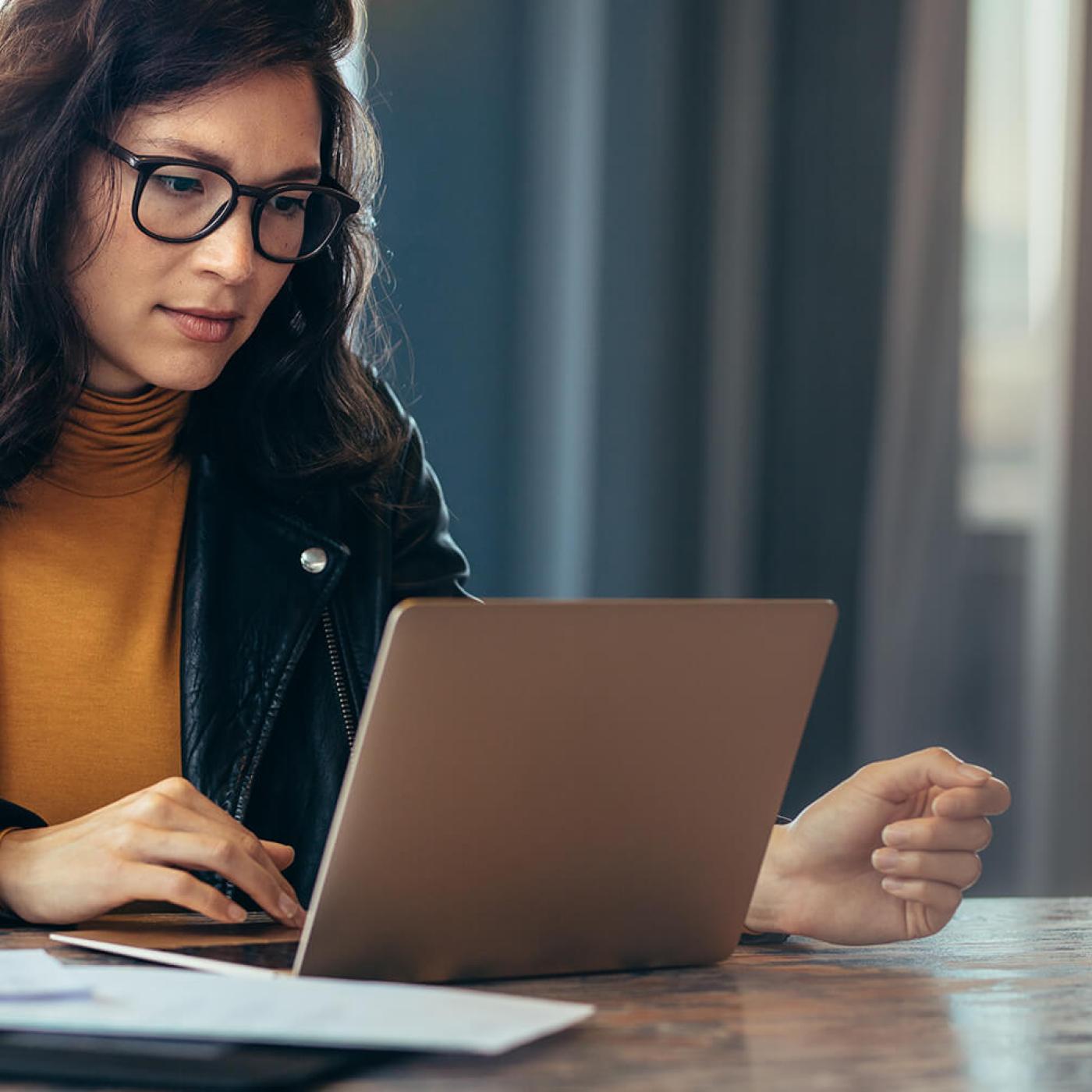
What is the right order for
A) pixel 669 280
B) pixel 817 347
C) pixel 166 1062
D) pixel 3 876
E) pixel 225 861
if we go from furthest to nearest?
1. pixel 817 347
2. pixel 669 280
3. pixel 3 876
4. pixel 225 861
5. pixel 166 1062

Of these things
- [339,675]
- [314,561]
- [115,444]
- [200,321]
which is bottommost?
[339,675]

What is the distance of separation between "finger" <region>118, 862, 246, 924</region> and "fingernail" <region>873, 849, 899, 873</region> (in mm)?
414

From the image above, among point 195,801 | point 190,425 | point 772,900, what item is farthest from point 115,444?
point 772,900

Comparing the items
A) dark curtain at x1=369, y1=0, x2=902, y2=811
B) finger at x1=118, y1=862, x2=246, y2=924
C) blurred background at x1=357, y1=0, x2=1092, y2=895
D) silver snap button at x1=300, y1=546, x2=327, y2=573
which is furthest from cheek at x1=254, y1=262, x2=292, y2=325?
blurred background at x1=357, y1=0, x2=1092, y2=895

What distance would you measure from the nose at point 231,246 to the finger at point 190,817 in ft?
1.73

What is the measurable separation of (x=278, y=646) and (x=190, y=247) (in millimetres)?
378

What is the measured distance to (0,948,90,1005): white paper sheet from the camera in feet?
2.50

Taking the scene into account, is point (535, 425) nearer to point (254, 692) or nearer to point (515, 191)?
point (515, 191)

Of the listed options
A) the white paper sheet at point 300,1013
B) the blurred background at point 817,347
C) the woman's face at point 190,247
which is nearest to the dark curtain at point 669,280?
the blurred background at point 817,347

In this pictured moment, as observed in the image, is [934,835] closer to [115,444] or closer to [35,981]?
[35,981]

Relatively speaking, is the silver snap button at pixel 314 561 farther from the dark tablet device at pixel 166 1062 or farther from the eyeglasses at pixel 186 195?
the dark tablet device at pixel 166 1062

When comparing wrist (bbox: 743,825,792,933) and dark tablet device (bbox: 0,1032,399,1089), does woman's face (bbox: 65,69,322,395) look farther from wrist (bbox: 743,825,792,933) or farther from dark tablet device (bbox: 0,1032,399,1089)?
dark tablet device (bbox: 0,1032,399,1089)

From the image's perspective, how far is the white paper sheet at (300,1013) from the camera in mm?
701

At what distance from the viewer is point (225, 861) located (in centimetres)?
99
